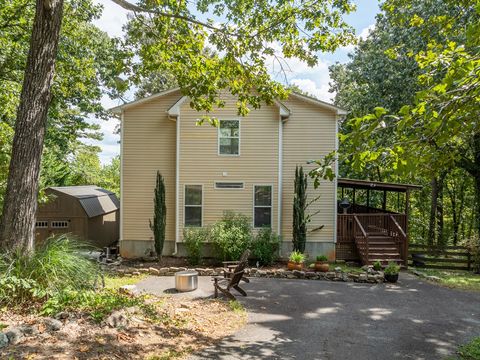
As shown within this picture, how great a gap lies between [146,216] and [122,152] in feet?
8.83

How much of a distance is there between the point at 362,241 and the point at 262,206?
4.07 meters

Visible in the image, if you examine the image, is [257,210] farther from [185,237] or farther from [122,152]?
[122,152]

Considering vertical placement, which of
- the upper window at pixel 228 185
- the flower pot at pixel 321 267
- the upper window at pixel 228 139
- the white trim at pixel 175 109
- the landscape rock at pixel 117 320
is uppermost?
the white trim at pixel 175 109

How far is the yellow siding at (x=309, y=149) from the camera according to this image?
42.4 ft

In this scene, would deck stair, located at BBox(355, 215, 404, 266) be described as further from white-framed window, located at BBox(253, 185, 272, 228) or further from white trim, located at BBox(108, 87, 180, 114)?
white trim, located at BBox(108, 87, 180, 114)

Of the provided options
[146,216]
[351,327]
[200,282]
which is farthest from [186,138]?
[351,327]

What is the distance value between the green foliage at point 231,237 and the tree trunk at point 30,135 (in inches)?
280

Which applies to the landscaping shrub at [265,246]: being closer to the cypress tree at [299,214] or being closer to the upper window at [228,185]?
the cypress tree at [299,214]

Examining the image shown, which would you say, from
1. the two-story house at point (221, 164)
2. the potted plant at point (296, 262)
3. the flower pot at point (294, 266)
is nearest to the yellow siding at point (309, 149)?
the two-story house at point (221, 164)

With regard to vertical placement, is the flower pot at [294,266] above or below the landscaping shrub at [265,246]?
below

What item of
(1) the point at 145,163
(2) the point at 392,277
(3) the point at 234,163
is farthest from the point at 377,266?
(1) the point at 145,163

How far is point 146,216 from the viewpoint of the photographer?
13023mm

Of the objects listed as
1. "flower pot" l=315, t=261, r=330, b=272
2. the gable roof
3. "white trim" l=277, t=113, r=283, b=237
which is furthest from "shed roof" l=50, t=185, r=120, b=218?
"flower pot" l=315, t=261, r=330, b=272

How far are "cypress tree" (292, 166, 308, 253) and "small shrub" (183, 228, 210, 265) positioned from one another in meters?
3.27
